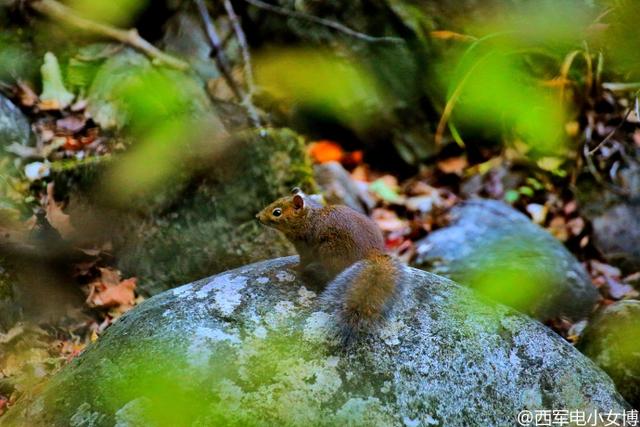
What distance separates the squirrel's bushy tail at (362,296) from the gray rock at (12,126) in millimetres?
3227

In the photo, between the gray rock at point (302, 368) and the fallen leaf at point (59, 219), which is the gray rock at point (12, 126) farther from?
the gray rock at point (302, 368)

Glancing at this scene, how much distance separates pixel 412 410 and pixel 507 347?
1.90 ft

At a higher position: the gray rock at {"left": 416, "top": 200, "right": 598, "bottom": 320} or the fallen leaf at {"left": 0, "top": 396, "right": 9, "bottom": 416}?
the fallen leaf at {"left": 0, "top": 396, "right": 9, "bottom": 416}

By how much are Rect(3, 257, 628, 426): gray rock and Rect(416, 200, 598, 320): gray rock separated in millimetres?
1590

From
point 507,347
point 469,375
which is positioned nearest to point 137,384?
point 469,375

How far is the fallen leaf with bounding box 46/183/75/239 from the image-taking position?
4.63 m

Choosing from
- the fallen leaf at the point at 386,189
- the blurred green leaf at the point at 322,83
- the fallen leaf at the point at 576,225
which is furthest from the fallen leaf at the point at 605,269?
the blurred green leaf at the point at 322,83

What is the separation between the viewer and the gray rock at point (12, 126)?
5309 millimetres

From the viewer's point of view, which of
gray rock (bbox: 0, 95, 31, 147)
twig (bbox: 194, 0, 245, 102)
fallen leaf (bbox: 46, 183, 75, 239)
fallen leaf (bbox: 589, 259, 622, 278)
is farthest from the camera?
twig (bbox: 194, 0, 245, 102)

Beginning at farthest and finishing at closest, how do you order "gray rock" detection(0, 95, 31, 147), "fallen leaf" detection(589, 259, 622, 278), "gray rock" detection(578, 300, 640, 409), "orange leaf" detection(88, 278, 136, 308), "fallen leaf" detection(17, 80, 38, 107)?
"fallen leaf" detection(17, 80, 38, 107) < "fallen leaf" detection(589, 259, 622, 278) < "gray rock" detection(0, 95, 31, 147) < "orange leaf" detection(88, 278, 136, 308) < "gray rock" detection(578, 300, 640, 409)

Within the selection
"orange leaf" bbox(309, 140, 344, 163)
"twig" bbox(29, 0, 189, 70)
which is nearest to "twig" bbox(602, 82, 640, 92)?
"orange leaf" bbox(309, 140, 344, 163)

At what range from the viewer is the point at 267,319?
121 inches

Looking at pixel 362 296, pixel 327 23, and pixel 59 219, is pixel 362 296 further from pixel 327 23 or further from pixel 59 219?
pixel 327 23

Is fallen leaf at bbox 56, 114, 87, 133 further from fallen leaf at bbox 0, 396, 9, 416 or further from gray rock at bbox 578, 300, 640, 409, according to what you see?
gray rock at bbox 578, 300, 640, 409
